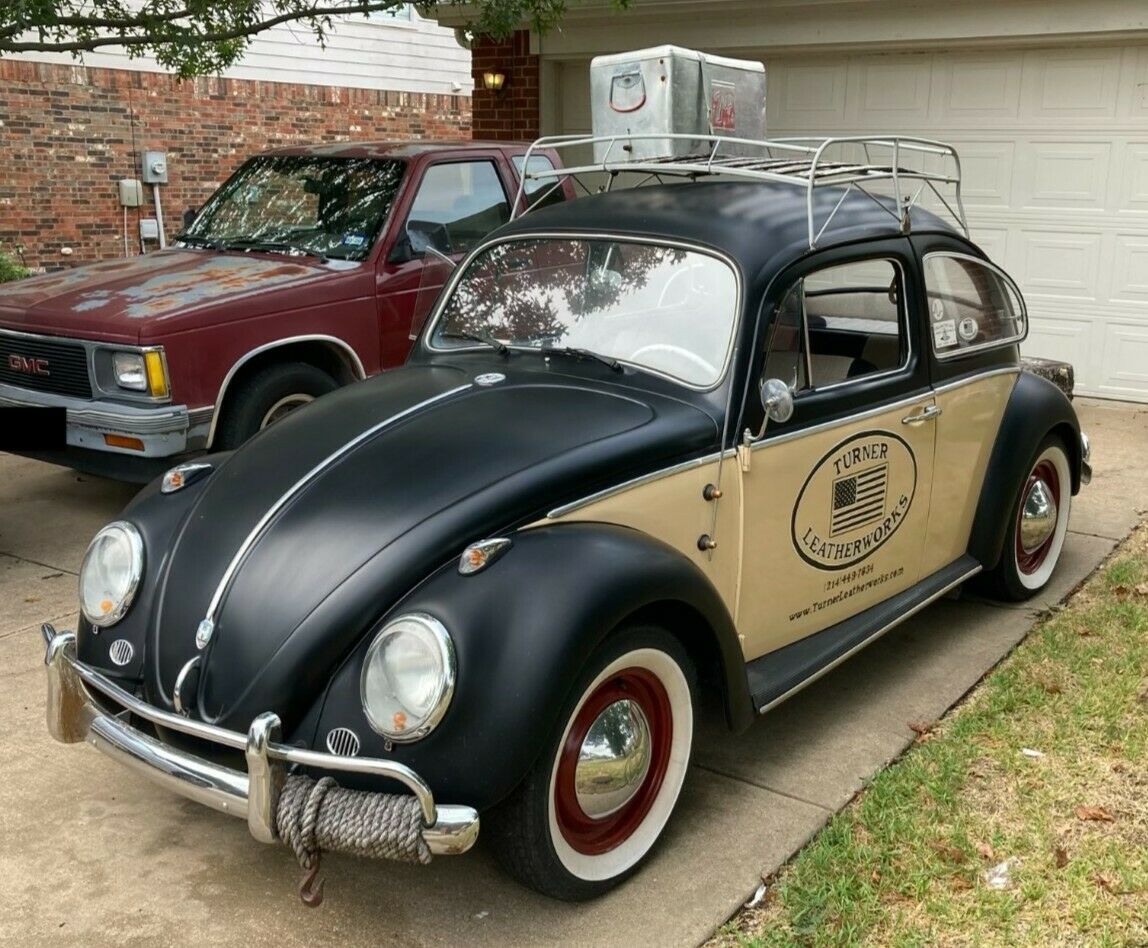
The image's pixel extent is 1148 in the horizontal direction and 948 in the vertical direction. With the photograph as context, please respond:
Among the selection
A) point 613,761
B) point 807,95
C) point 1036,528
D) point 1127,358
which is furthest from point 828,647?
point 807,95

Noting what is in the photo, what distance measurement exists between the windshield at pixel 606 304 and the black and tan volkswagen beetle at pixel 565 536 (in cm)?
1

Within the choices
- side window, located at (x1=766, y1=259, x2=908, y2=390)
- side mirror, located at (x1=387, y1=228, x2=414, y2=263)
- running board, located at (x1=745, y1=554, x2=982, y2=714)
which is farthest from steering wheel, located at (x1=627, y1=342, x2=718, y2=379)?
side mirror, located at (x1=387, y1=228, x2=414, y2=263)

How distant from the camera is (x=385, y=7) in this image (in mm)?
8195

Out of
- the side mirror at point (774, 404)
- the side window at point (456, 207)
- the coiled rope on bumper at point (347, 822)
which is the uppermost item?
the side window at point (456, 207)

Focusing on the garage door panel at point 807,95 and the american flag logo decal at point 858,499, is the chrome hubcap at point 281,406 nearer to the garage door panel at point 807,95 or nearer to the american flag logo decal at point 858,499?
the american flag logo decal at point 858,499

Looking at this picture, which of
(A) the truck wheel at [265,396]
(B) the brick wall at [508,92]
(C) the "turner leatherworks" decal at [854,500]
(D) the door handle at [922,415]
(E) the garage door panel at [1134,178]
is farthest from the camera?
(B) the brick wall at [508,92]

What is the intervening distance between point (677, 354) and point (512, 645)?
1.35 metres

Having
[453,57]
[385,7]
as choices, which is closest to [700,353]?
[385,7]

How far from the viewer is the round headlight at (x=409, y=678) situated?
281cm

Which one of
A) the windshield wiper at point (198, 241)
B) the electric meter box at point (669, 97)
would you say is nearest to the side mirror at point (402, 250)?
the windshield wiper at point (198, 241)

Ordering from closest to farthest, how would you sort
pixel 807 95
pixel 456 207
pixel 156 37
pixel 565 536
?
pixel 565 536 < pixel 456 207 < pixel 156 37 < pixel 807 95

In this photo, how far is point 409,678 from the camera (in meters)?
2.86

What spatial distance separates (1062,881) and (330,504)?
7.44ft

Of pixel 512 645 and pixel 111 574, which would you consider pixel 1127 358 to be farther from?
pixel 111 574
